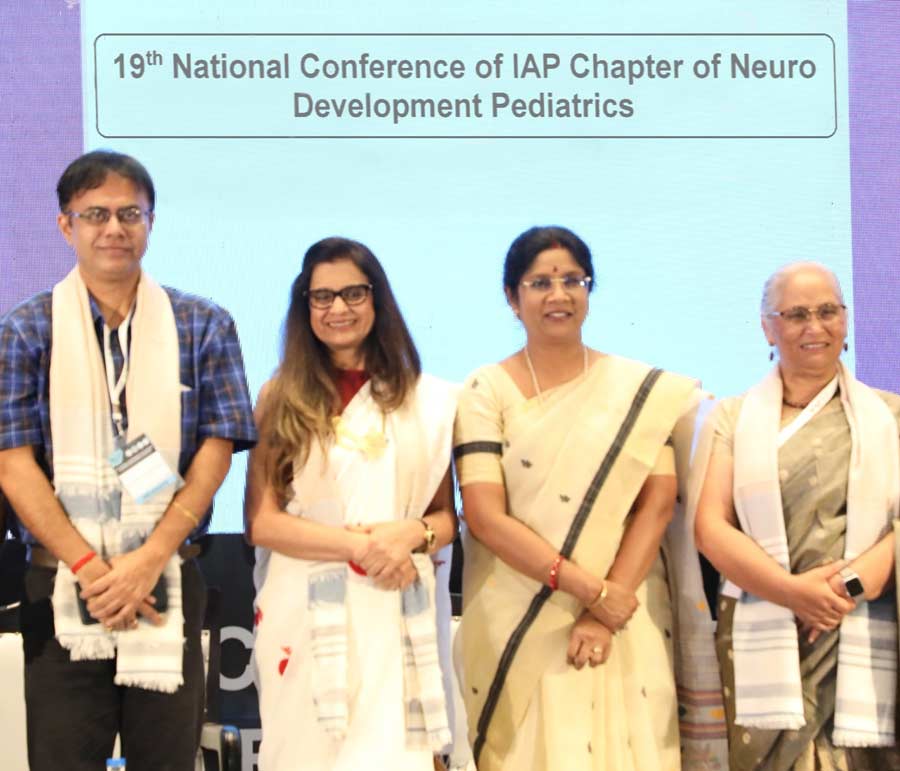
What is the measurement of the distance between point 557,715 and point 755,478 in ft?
2.29

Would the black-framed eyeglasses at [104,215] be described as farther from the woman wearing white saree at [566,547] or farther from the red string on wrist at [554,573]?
the red string on wrist at [554,573]

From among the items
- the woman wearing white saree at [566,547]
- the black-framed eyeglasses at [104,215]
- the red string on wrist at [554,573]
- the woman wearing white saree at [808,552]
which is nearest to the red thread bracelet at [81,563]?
the black-framed eyeglasses at [104,215]

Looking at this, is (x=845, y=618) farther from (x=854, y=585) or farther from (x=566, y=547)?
(x=566, y=547)

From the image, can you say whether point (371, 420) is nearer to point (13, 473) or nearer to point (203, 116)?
point (13, 473)

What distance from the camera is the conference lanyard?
2.89m

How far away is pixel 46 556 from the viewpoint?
9.37ft

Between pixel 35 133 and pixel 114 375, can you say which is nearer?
pixel 114 375

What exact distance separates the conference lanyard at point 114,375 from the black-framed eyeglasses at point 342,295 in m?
0.44

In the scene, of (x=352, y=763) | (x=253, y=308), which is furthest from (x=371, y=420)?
(x=253, y=308)

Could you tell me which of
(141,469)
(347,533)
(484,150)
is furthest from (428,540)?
(484,150)

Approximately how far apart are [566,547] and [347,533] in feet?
1.67

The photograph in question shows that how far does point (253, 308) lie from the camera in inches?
158

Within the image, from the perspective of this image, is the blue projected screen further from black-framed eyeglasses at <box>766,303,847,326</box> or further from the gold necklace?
black-framed eyeglasses at <box>766,303,847,326</box>

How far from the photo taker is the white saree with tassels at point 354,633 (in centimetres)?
302
